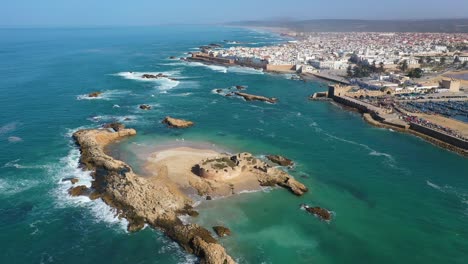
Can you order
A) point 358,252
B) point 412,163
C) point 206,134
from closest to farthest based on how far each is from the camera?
point 358,252, point 412,163, point 206,134

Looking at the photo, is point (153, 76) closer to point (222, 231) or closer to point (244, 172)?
point (244, 172)

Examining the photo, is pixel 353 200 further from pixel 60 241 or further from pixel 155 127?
pixel 155 127

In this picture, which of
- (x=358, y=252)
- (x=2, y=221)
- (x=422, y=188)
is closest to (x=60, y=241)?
(x=2, y=221)

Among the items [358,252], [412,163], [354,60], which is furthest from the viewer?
[354,60]

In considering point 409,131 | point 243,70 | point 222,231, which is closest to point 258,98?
point 409,131

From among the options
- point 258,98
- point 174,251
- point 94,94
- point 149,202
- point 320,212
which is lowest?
point 174,251

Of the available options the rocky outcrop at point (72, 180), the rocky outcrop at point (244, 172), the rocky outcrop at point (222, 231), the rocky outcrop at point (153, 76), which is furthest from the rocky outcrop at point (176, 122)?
the rocky outcrop at point (153, 76)

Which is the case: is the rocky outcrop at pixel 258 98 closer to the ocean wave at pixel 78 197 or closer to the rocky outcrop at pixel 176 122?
the rocky outcrop at pixel 176 122
